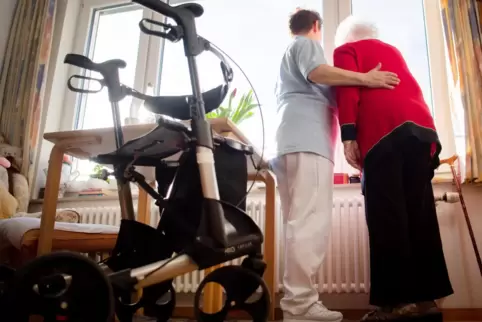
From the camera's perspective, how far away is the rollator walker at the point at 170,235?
2.96 ft

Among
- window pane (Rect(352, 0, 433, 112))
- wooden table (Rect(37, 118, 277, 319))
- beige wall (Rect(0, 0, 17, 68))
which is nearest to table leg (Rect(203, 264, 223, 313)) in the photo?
wooden table (Rect(37, 118, 277, 319))

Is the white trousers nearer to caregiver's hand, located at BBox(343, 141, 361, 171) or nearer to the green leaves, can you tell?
caregiver's hand, located at BBox(343, 141, 361, 171)

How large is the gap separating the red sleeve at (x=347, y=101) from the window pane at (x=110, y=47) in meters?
1.78

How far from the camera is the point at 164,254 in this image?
4.17 feet

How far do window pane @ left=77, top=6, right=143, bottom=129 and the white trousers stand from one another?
1.84 m

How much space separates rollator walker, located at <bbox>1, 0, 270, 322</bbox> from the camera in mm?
902

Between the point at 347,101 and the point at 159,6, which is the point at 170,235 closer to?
the point at 159,6

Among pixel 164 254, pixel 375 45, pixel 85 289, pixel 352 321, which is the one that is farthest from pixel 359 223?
pixel 85 289

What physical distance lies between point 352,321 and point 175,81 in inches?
73.5

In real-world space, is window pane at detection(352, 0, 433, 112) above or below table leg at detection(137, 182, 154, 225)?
above

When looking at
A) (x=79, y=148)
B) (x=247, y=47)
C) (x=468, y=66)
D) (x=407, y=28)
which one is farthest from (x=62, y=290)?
(x=407, y=28)

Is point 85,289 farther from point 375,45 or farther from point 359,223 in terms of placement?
point 359,223

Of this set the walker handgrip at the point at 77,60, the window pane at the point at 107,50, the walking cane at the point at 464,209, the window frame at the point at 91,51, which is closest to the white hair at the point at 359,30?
the walking cane at the point at 464,209

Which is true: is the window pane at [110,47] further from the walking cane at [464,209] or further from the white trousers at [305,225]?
the walking cane at [464,209]
